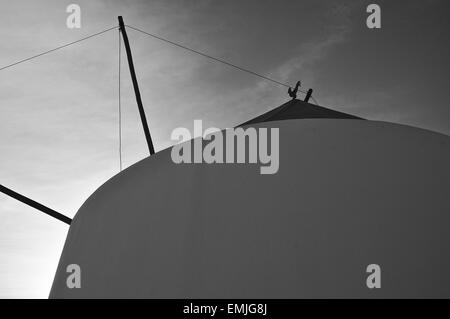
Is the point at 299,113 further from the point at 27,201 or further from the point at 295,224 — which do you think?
the point at 27,201

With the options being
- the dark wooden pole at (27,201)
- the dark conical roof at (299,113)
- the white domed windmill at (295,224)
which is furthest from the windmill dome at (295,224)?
the dark conical roof at (299,113)

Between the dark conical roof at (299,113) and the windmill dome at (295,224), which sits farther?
the dark conical roof at (299,113)

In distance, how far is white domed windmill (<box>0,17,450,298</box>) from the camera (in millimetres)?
2061

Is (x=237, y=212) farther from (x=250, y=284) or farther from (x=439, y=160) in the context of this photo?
(x=439, y=160)

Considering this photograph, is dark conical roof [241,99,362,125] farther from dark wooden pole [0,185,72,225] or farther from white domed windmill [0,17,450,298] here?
dark wooden pole [0,185,72,225]

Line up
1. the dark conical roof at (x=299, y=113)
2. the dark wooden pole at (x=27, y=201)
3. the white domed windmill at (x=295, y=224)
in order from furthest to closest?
the dark conical roof at (x=299, y=113)
the dark wooden pole at (x=27, y=201)
the white domed windmill at (x=295, y=224)

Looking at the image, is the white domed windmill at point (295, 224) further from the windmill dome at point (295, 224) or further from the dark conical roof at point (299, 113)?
the dark conical roof at point (299, 113)

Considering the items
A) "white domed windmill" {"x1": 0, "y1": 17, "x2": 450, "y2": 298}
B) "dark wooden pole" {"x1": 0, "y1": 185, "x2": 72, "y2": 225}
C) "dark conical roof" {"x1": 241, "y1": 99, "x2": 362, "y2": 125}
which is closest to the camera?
"white domed windmill" {"x1": 0, "y1": 17, "x2": 450, "y2": 298}

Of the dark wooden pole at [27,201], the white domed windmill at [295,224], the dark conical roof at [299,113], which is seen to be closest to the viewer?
the white domed windmill at [295,224]

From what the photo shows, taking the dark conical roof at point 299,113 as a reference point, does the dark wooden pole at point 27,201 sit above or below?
below

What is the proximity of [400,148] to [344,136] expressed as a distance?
386mm

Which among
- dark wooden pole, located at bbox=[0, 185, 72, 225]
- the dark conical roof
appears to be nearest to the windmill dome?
dark wooden pole, located at bbox=[0, 185, 72, 225]

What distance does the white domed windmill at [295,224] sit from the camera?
206cm
